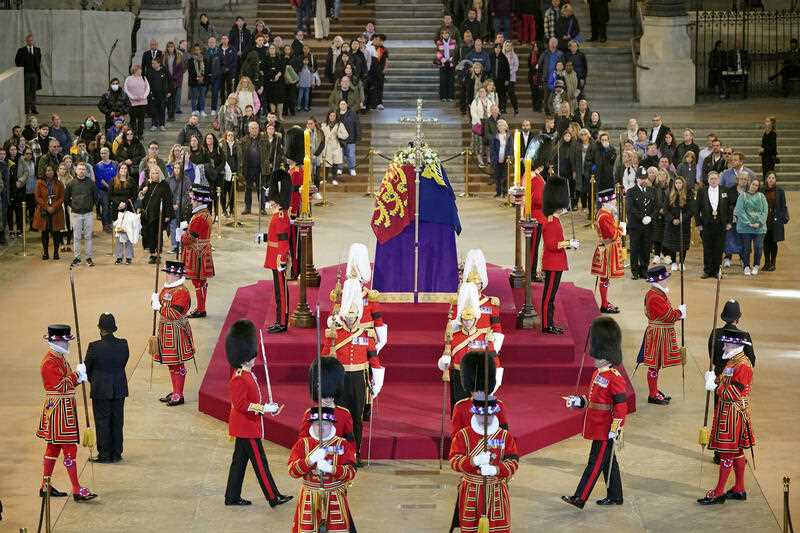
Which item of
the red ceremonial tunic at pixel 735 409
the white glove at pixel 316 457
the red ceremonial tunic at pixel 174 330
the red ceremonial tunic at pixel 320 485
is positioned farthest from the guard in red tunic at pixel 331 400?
the red ceremonial tunic at pixel 174 330

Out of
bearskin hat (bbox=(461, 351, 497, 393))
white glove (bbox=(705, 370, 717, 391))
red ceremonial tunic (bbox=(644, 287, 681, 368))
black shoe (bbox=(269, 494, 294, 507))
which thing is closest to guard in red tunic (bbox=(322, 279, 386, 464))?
black shoe (bbox=(269, 494, 294, 507))

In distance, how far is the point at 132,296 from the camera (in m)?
21.0

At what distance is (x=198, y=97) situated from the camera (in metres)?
30.6

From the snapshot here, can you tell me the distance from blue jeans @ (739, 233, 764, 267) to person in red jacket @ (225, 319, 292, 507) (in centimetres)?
1044

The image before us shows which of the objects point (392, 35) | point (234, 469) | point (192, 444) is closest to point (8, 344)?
point (192, 444)

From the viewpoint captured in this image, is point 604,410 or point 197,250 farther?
point 197,250

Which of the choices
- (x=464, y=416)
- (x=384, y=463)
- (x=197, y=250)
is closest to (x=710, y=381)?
(x=464, y=416)

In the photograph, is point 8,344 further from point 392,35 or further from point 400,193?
point 392,35

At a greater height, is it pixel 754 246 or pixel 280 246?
pixel 280 246

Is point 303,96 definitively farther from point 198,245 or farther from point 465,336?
point 465,336

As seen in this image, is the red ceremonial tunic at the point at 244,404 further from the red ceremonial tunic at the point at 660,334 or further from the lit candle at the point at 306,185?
the red ceremonial tunic at the point at 660,334

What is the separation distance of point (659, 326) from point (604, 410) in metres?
2.78

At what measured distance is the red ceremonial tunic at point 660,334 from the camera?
53.6 feet

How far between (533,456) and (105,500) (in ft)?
13.3
